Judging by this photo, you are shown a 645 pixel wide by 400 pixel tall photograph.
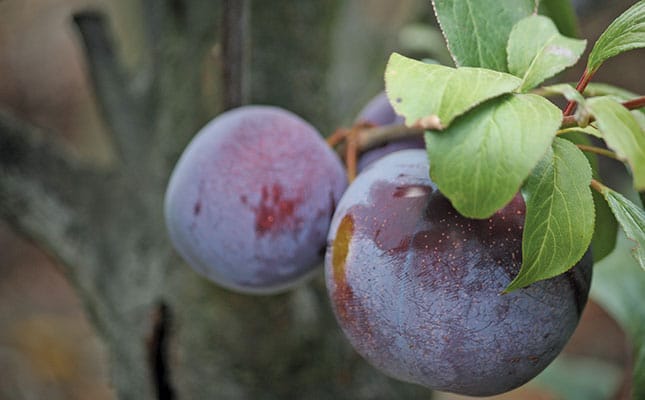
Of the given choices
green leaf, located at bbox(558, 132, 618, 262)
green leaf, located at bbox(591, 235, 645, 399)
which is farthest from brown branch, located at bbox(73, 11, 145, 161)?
green leaf, located at bbox(591, 235, 645, 399)

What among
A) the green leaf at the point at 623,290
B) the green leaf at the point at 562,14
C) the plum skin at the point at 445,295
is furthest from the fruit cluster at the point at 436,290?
the green leaf at the point at 623,290

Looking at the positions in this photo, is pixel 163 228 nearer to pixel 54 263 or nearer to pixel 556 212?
pixel 54 263

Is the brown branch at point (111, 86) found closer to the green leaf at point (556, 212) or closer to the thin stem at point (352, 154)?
the thin stem at point (352, 154)

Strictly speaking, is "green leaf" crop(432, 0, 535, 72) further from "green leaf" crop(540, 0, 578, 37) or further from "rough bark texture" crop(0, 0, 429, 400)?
"rough bark texture" crop(0, 0, 429, 400)

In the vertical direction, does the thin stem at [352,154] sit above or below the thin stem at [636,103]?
below

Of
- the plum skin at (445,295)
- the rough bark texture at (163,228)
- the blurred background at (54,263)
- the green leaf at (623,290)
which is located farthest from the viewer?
the blurred background at (54,263)

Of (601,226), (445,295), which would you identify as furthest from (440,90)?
(601,226)

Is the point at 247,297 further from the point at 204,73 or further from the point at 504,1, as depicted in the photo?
→ the point at 504,1
